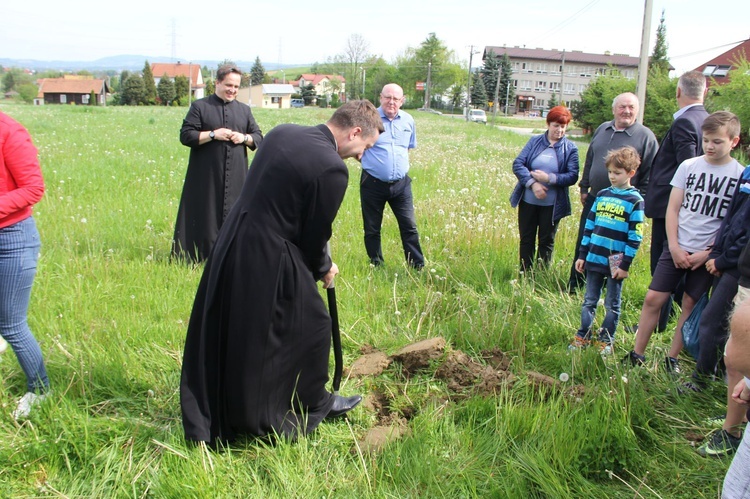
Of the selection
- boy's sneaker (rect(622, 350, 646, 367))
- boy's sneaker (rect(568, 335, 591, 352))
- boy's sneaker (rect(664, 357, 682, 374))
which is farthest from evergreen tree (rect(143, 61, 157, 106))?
boy's sneaker (rect(664, 357, 682, 374))

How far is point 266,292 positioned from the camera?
122 inches

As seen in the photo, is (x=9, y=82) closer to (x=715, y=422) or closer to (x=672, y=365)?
(x=672, y=365)

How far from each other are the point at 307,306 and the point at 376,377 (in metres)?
1.19

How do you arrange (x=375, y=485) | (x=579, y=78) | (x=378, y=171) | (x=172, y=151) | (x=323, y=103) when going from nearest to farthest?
(x=375, y=485), (x=378, y=171), (x=172, y=151), (x=323, y=103), (x=579, y=78)

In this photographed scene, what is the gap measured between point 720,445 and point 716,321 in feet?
2.72

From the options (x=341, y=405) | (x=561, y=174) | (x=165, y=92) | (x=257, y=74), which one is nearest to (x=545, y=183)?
(x=561, y=174)

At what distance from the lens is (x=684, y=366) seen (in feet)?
14.2

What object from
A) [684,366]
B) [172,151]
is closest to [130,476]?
[684,366]

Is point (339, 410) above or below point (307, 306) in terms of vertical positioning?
below

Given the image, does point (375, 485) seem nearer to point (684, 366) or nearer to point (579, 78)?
point (684, 366)

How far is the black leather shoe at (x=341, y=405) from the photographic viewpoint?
361 centimetres

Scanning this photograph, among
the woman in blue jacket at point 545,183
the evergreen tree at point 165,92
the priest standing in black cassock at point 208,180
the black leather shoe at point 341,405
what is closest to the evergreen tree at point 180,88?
the evergreen tree at point 165,92

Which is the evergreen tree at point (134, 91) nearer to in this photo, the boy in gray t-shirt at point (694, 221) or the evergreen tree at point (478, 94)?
the evergreen tree at point (478, 94)

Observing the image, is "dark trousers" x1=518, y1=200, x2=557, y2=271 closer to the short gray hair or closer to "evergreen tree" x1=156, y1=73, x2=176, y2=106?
the short gray hair
